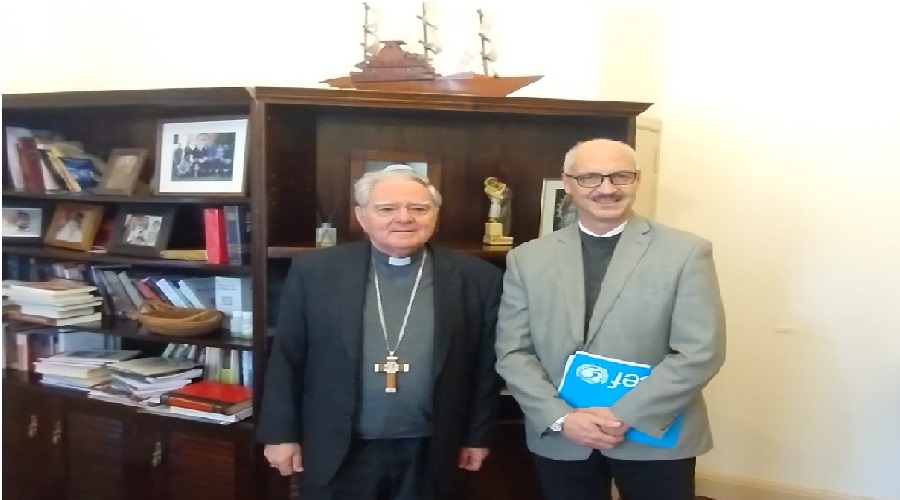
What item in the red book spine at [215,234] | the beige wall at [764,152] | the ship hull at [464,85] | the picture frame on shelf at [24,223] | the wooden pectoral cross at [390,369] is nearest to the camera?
the wooden pectoral cross at [390,369]

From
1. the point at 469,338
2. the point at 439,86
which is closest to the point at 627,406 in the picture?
the point at 469,338

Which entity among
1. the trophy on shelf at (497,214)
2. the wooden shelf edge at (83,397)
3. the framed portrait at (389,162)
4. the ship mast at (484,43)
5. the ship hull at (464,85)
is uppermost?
the ship mast at (484,43)

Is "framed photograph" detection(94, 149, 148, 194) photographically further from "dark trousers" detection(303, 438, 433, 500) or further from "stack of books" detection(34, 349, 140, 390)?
"dark trousers" detection(303, 438, 433, 500)

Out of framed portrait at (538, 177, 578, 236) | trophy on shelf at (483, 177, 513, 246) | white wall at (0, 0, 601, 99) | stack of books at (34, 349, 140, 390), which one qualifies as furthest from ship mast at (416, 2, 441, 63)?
stack of books at (34, 349, 140, 390)

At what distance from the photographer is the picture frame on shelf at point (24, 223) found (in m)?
2.95

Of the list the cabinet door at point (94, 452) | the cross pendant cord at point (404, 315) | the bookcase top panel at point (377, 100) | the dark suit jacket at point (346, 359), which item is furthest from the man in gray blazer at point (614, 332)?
the cabinet door at point (94, 452)

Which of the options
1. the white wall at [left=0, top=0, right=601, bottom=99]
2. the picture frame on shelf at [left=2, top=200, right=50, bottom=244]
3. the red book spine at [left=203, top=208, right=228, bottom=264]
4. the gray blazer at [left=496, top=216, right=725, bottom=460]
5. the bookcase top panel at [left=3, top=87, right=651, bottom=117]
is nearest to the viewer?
the gray blazer at [left=496, top=216, right=725, bottom=460]

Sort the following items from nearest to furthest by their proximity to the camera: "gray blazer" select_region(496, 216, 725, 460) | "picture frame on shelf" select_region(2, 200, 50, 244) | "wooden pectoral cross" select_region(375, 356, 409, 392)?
"gray blazer" select_region(496, 216, 725, 460) < "wooden pectoral cross" select_region(375, 356, 409, 392) < "picture frame on shelf" select_region(2, 200, 50, 244)

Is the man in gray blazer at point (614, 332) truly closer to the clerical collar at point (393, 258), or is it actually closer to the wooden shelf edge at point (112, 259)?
the clerical collar at point (393, 258)

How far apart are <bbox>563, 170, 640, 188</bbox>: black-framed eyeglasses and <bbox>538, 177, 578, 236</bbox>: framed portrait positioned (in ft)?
2.19

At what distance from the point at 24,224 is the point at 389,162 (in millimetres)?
1536

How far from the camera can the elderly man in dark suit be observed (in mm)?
1956

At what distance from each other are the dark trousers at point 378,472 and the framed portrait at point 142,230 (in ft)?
3.64

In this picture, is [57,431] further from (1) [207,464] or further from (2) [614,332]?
(2) [614,332]
